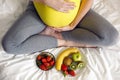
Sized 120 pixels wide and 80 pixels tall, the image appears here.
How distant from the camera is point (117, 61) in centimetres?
106

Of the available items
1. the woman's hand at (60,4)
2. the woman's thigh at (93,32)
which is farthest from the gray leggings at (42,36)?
the woman's hand at (60,4)

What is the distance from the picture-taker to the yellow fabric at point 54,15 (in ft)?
3.41

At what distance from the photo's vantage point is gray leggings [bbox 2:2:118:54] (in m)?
1.06

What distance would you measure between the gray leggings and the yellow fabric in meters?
0.06

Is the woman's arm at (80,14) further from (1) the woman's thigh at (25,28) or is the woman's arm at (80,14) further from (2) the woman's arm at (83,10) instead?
(1) the woman's thigh at (25,28)

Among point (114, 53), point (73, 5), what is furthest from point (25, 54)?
point (114, 53)

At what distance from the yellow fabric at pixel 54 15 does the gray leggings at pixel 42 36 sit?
6 centimetres

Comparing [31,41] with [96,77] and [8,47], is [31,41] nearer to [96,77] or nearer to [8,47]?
[8,47]

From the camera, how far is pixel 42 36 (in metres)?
1.10

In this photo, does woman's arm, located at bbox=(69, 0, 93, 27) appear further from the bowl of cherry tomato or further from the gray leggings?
the bowl of cherry tomato

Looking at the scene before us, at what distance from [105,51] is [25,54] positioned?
0.41 meters

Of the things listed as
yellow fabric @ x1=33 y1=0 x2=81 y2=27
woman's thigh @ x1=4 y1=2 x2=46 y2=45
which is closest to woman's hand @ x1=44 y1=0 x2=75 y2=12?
yellow fabric @ x1=33 y1=0 x2=81 y2=27

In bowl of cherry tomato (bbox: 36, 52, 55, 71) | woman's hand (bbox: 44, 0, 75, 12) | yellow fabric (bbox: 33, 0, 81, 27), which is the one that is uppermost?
woman's hand (bbox: 44, 0, 75, 12)

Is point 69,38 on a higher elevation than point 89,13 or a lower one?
lower
